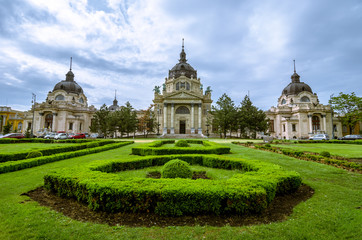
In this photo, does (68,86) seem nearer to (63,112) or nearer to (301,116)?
(63,112)

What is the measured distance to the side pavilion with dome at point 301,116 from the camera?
174 feet

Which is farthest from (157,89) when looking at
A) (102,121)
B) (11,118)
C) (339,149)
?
(11,118)

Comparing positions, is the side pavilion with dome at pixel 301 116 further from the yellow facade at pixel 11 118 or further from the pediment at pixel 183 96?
the yellow facade at pixel 11 118

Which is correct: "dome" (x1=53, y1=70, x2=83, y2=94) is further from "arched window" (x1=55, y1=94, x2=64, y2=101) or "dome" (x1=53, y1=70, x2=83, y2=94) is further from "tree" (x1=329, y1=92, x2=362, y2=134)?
"tree" (x1=329, y1=92, x2=362, y2=134)

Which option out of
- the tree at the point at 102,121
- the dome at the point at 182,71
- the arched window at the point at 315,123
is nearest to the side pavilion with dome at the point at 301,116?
the arched window at the point at 315,123

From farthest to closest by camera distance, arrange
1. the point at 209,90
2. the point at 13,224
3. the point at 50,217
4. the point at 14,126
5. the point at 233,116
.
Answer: the point at 14,126 → the point at 209,90 → the point at 233,116 → the point at 50,217 → the point at 13,224

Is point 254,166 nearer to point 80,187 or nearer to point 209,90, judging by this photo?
point 80,187

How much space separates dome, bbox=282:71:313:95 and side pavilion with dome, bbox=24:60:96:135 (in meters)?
62.3

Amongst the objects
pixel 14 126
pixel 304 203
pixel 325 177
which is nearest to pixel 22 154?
pixel 304 203

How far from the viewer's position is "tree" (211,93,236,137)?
136 feet

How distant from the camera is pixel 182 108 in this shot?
52406 millimetres

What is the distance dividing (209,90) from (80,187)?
2249 inches

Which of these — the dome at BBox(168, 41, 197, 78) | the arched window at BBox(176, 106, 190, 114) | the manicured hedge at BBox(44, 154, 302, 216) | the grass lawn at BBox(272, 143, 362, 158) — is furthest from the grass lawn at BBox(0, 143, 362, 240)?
the dome at BBox(168, 41, 197, 78)

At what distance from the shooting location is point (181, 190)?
4.28 m
